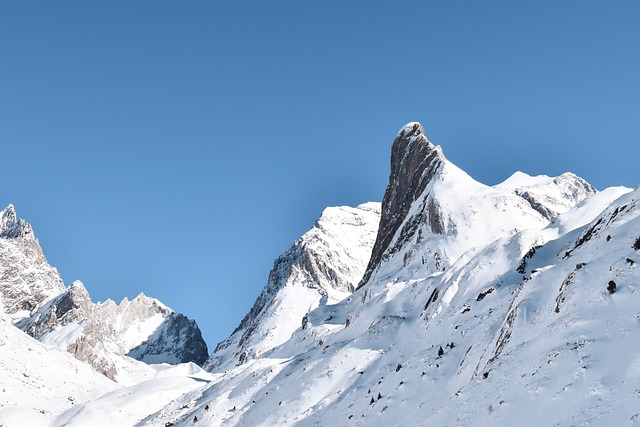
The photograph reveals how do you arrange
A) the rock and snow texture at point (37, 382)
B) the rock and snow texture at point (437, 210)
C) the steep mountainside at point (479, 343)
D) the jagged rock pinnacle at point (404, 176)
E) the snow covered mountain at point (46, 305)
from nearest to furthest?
the steep mountainside at point (479, 343) < the rock and snow texture at point (37, 382) < the rock and snow texture at point (437, 210) < the jagged rock pinnacle at point (404, 176) < the snow covered mountain at point (46, 305)

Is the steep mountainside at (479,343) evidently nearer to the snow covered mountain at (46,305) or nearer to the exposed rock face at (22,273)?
the snow covered mountain at (46,305)

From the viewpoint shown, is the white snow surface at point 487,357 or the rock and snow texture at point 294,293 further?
the rock and snow texture at point 294,293

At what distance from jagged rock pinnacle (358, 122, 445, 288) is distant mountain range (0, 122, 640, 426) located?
464 mm

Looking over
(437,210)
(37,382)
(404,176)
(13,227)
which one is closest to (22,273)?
(13,227)

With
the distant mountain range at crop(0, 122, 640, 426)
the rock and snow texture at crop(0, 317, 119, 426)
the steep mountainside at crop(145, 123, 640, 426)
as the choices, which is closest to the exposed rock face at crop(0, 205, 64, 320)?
the distant mountain range at crop(0, 122, 640, 426)

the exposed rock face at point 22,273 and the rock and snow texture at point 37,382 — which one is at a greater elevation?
the exposed rock face at point 22,273

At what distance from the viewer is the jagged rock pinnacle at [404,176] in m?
116

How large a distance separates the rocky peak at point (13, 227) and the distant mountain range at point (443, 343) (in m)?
67.7

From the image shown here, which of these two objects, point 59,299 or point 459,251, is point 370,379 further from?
point 59,299

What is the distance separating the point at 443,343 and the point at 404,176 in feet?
304

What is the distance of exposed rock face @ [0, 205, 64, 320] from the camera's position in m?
157

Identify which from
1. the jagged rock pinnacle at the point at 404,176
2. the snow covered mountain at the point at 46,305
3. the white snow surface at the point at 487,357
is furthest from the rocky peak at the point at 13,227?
the white snow surface at the point at 487,357

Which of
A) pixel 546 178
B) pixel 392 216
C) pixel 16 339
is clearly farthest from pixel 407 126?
pixel 16 339

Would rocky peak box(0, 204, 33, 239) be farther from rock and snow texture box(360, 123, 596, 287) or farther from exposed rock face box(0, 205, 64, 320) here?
rock and snow texture box(360, 123, 596, 287)
